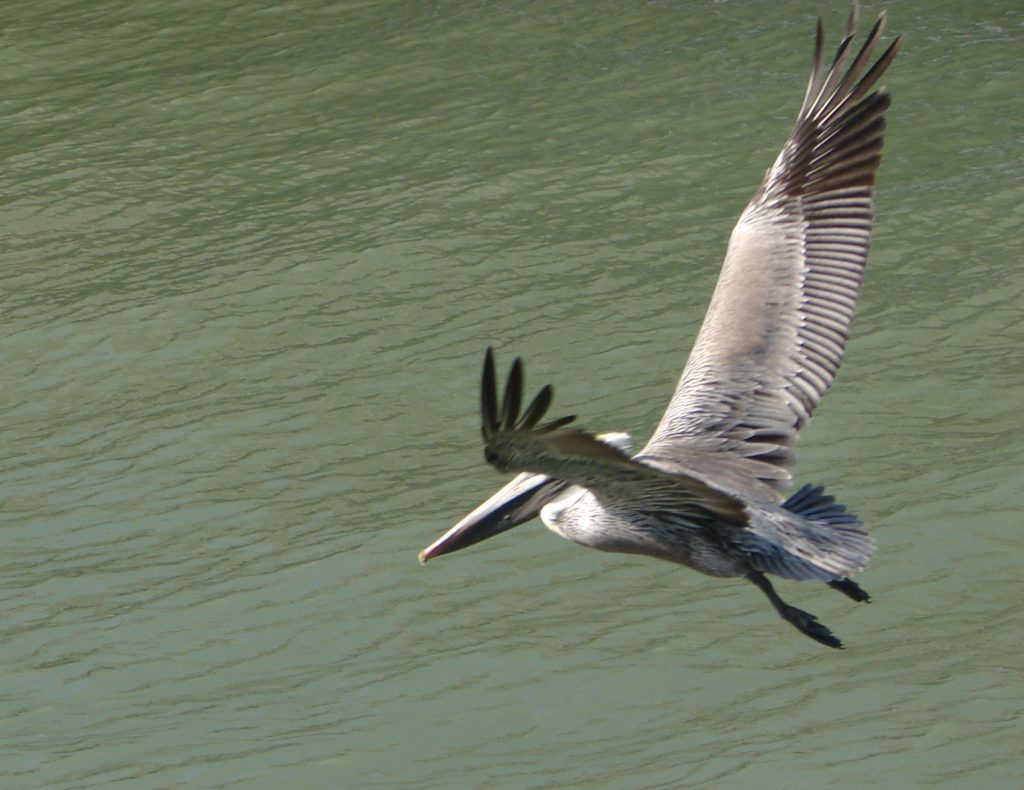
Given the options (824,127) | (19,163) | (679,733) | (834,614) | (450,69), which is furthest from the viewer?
(450,69)

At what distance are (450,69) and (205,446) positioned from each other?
501 cm

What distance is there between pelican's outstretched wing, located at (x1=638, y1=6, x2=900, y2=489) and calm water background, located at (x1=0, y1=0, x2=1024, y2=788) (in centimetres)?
146

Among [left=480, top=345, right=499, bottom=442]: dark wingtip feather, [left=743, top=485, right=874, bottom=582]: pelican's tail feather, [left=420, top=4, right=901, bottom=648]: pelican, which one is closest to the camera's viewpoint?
[left=480, top=345, right=499, bottom=442]: dark wingtip feather

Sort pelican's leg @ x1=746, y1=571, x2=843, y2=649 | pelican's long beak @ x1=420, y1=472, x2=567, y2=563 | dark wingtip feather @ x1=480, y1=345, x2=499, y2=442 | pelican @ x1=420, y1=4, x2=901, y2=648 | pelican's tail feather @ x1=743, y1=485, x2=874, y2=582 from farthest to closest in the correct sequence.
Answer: pelican's long beak @ x1=420, y1=472, x2=567, y2=563, pelican's leg @ x1=746, y1=571, x2=843, y2=649, pelican @ x1=420, y1=4, x2=901, y2=648, pelican's tail feather @ x1=743, y1=485, x2=874, y2=582, dark wingtip feather @ x1=480, y1=345, x2=499, y2=442

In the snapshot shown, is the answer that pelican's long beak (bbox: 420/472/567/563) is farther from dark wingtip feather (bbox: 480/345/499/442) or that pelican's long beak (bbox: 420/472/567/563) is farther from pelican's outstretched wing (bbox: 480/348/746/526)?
dark wingtip feather (bbox: 480/345/499/442)

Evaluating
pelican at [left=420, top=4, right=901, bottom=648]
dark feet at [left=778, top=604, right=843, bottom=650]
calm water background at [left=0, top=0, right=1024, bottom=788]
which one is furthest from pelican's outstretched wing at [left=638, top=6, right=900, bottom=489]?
calm water background at [left=0, top=0, right=1024, bottom=788]

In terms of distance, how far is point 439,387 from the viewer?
9.23 meters

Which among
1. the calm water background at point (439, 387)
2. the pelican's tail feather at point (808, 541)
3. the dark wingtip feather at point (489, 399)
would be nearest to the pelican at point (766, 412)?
the pelican's tail feather at point (808, 541)

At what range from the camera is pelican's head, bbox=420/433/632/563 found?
559 centimetres

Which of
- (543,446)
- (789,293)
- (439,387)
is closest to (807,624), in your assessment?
(789,293)

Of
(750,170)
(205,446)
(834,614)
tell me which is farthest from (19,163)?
(834,614)

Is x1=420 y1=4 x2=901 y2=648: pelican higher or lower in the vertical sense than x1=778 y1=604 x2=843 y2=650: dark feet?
higher

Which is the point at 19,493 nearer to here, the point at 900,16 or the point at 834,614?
the point at 834,614

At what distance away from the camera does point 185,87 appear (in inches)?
513
